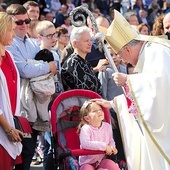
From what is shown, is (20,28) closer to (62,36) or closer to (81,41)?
(81,41)

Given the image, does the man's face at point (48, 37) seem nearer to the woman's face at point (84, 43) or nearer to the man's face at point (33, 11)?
the woman's face at point (84, 43)

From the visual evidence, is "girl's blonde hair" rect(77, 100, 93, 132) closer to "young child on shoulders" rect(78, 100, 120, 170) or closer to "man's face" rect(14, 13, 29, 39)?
"young child on shoulders" rect(78, 100, 120, 170)

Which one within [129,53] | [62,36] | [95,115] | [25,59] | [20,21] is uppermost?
[20,21]

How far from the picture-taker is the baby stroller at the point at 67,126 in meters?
4.90

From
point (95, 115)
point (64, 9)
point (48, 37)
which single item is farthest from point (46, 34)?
point (64, 9)

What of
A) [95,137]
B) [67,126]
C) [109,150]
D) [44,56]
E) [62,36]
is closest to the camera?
[109,150]

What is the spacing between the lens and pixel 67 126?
5277 mm

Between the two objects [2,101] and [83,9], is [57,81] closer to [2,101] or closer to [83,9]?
[83,9]

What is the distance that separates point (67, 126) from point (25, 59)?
32.0 inches

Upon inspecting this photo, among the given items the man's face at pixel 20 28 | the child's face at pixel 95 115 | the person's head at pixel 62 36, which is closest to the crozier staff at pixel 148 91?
the child's face at pixel 95 115

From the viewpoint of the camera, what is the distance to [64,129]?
5.25 m

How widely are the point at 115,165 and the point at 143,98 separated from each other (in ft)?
3.06

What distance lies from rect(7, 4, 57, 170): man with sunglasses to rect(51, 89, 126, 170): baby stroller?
0.33 meters

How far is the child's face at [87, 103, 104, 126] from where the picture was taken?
5098mm
